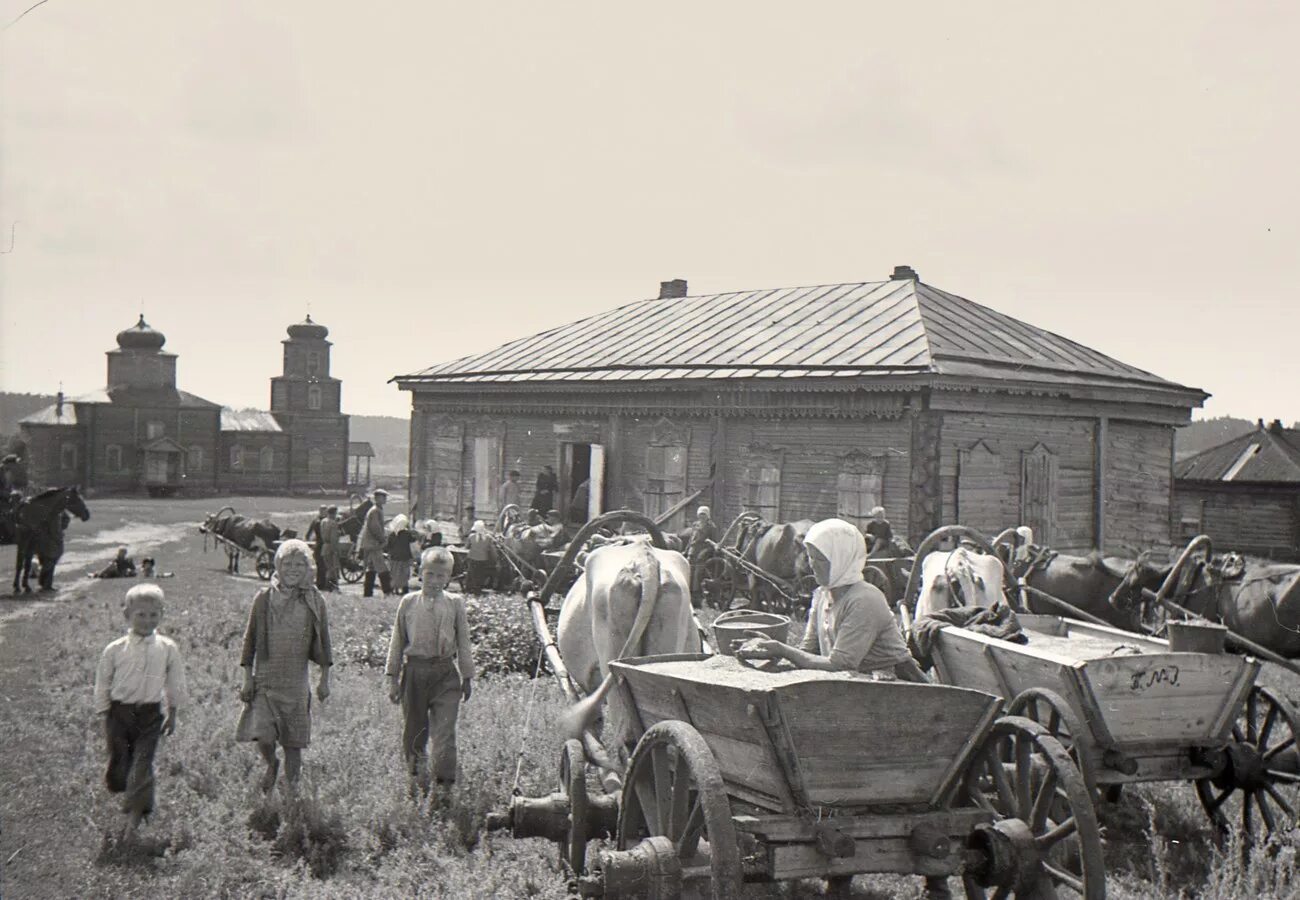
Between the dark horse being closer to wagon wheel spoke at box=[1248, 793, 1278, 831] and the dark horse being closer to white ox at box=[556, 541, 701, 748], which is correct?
white ox at box=[556, 541, 701, 748]

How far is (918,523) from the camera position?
17.1 meters

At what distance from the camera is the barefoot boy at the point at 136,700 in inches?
239

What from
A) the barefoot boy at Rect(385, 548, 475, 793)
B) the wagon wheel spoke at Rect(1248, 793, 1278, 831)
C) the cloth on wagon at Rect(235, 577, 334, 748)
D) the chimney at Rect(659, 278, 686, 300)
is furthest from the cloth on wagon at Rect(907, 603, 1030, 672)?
the chimney at Rect(659, 278, 686, 300)

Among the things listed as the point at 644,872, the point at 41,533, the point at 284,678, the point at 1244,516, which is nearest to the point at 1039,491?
the point at 284,678

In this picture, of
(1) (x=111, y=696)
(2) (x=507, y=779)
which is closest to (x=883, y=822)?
(2) (x=507, y=779)

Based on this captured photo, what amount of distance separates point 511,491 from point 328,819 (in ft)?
56.5

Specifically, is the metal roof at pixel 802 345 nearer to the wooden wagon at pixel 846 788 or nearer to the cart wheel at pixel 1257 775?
the cart wheel at pixel 1257 775

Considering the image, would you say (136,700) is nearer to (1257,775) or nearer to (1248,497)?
(1257,775)

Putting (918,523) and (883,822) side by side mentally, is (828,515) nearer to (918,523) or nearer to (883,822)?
(918,523)

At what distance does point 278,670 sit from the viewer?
664 cm

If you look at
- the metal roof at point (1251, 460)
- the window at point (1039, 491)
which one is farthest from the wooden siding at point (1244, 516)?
the window at point (1039, 491)

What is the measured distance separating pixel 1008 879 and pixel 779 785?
103cm

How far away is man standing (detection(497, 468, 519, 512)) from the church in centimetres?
3477

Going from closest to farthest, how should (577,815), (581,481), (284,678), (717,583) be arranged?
(577,815), (284,678), (717,583), (581,481)
